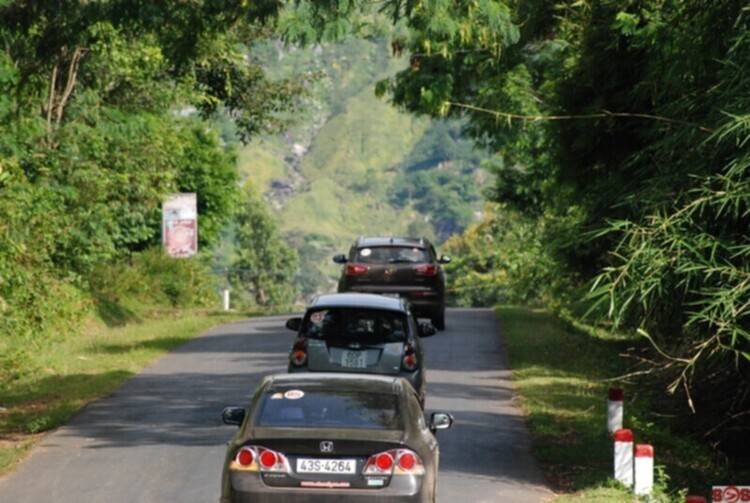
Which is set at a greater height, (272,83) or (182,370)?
(272,83)

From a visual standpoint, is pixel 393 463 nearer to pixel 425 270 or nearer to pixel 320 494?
pixel 320 494

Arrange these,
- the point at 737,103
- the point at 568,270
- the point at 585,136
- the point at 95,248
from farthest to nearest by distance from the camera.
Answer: the point at 95,248, the point at 568,270, the point at 585,136, the point at 737,103

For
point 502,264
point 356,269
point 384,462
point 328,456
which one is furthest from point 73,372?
point 502,264

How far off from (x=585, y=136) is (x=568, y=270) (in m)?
5.86

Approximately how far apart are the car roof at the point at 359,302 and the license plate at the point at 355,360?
1.95 ft

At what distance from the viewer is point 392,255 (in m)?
30.7

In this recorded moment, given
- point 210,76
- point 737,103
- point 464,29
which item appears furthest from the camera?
point 210,76

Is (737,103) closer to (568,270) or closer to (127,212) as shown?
(568,270)

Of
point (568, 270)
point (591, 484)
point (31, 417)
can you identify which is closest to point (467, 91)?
point (568, 270)

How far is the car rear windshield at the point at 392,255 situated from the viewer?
3053 centimetres

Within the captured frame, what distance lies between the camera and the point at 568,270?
82.9ft

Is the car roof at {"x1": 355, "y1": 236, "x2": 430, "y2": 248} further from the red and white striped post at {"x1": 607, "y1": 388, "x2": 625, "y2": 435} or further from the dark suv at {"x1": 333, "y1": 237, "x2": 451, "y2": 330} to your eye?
the red and white striped post at {"x1": 607, "y1": 388, "x2": 625, "y2": 435}

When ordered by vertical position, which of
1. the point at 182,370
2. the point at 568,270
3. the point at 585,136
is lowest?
the point at 182,370

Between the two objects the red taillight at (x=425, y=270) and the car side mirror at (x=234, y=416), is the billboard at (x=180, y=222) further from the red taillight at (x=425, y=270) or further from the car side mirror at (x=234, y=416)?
the car side mirror at (x=234, y=416)
